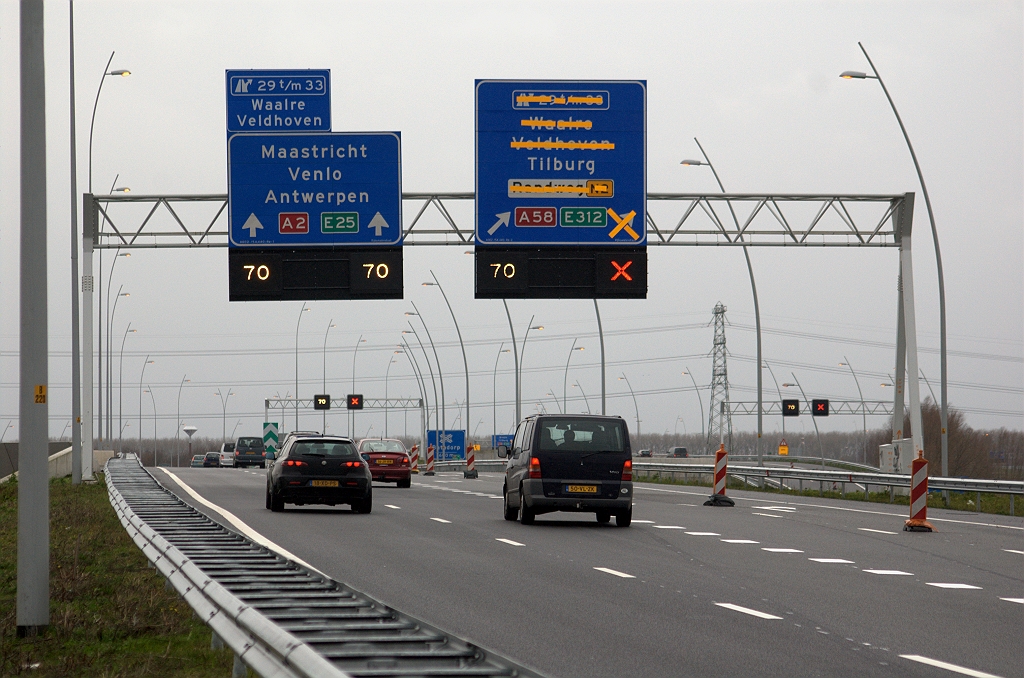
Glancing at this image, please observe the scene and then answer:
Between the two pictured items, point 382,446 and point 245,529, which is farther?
point 382,446

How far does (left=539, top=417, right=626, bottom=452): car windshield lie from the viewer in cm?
2386

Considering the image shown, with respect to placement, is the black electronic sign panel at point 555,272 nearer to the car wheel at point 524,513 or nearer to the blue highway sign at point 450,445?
the car wheel at point 524,513

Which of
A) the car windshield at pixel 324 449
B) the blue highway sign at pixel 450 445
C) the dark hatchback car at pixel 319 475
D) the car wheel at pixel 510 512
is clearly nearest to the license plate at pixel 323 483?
the dark hatchback car at pixel 319 475

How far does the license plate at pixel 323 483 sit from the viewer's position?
87.5ft

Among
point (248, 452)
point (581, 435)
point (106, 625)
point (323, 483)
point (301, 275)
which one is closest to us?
point (106, 625)

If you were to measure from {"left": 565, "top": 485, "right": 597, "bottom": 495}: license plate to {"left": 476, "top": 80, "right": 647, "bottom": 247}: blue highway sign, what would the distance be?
9.24m

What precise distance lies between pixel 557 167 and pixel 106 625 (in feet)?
72.8

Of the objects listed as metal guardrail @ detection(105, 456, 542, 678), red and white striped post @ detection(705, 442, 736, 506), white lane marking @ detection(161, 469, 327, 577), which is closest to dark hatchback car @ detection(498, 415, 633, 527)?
white lane marking @ detection(161, 469, 327, 577)

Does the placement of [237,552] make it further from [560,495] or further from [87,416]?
[87,416]

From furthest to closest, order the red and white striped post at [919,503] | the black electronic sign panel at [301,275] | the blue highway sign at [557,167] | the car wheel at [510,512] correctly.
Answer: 1. the black electronic sign panel at [301,275]
2. the blue highway sign at [557,167]
3. the car wheel at [510,512]
4. the red and white striped post at [919,503]

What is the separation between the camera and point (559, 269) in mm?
31688

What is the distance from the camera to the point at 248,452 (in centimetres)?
8756

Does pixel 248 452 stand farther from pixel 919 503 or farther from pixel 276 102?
pixel 919 503

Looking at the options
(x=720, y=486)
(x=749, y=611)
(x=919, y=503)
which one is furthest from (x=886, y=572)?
(x=720, y=486)
